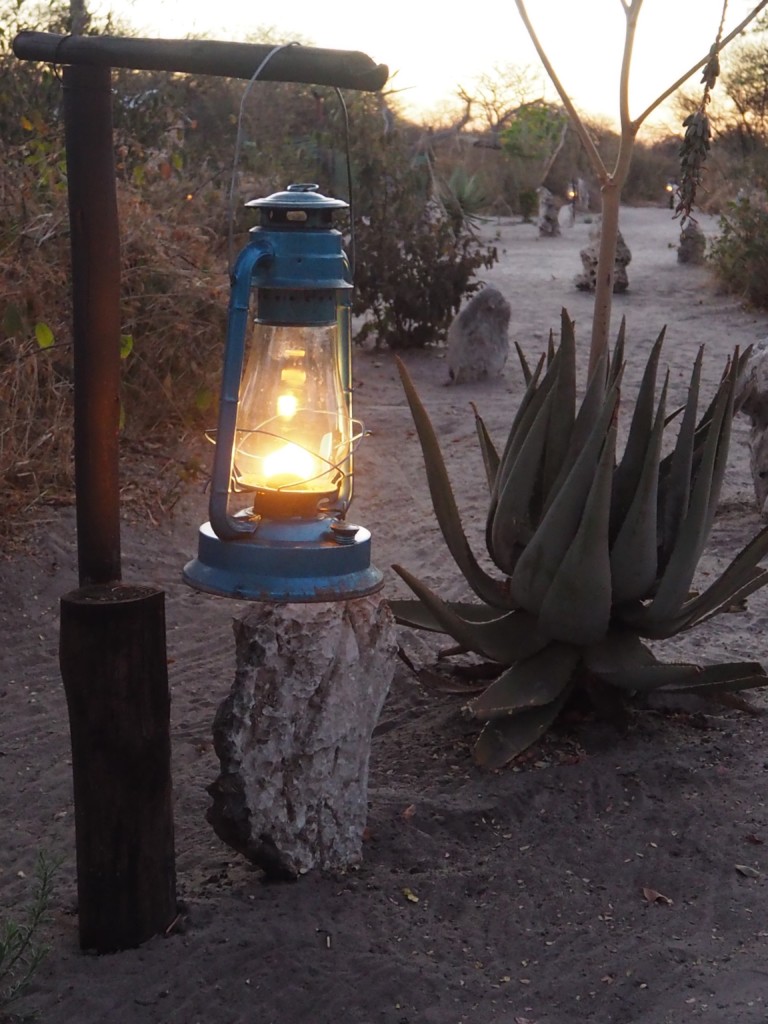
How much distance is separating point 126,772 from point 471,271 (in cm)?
859

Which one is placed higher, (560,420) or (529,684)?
(560,420)

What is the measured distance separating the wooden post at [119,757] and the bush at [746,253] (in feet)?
35.9

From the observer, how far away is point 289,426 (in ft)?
8.28

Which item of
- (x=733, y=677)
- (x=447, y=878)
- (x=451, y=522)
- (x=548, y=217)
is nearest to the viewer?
(x=447, y=878)

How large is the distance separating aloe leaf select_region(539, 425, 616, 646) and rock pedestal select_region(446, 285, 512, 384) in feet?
20.2

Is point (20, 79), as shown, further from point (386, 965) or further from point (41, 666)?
point (386, 965)

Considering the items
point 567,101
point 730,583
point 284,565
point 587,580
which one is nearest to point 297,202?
point 284,565

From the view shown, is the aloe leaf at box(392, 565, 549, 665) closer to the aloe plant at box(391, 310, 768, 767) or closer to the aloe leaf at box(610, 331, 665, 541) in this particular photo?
the aloe plant at box(391, 310, 768, 767)

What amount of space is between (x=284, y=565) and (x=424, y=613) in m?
1.51

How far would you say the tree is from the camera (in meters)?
3.74

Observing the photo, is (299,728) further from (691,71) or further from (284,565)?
(691,71)

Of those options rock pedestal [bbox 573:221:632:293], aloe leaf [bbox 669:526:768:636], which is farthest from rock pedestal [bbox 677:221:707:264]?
aloe leaf [bbox 669:526:768:636]

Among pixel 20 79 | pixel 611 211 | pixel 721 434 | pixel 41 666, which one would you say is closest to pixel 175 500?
pixel 41 666

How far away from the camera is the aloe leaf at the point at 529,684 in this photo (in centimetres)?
325
